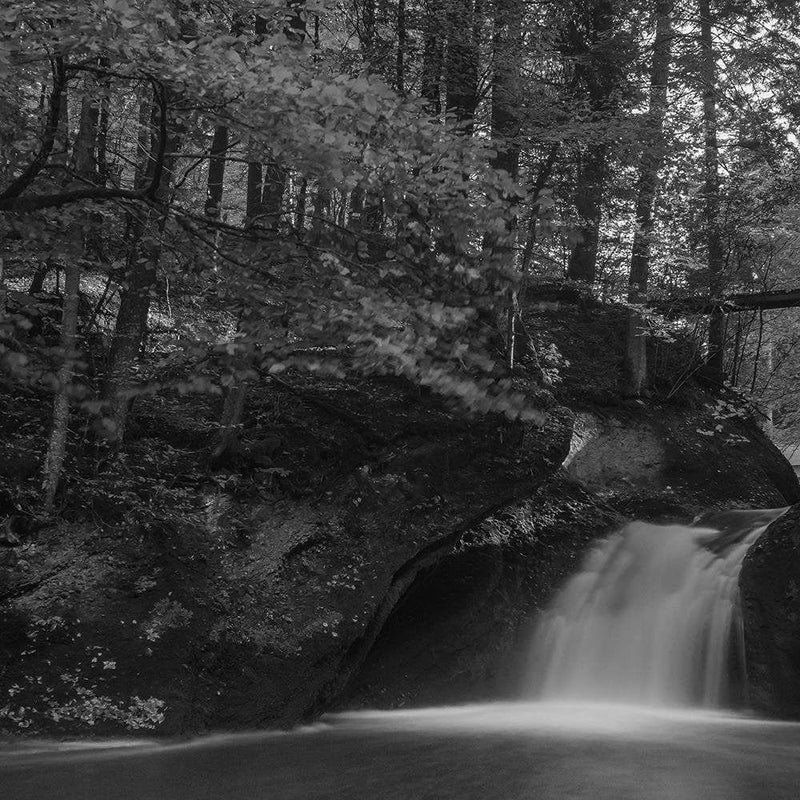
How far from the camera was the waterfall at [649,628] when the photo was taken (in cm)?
848

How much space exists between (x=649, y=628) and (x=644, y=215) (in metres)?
8.41

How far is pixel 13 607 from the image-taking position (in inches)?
261

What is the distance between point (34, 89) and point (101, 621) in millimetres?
4477

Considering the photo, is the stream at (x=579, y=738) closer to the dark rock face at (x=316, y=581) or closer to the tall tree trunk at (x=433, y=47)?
the dark rock face at (x=316, y=581)

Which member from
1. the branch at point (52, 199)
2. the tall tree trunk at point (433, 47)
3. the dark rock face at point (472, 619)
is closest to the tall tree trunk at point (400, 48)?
the tall tree trunk at point (433, 47)

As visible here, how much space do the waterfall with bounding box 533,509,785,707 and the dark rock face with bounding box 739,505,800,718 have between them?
23 cm

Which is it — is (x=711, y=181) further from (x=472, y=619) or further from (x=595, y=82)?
(x=472, y=619)

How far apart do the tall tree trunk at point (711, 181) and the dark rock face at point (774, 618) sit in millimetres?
6174

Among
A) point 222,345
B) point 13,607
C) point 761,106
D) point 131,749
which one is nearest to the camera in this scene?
point 222,345

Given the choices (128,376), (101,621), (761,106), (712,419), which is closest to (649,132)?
(761,106)

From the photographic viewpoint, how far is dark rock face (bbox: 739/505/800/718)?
790cm

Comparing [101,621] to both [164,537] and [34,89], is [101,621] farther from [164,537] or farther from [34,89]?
[34,89]

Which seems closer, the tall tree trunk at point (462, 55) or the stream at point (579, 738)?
the stream at point (579, 738)

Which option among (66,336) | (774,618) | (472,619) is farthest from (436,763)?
(66,336)
